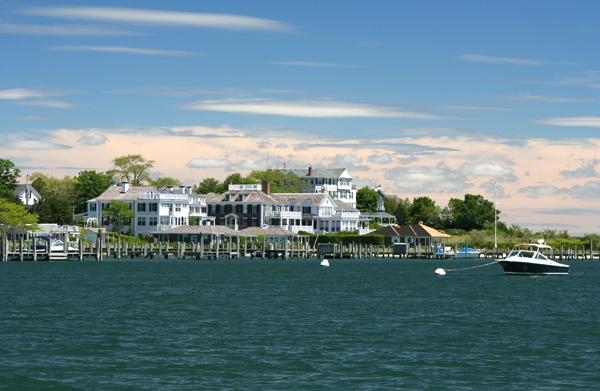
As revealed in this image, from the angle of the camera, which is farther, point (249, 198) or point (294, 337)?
point (249, 198)

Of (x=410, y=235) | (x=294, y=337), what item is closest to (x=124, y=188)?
(x=410, y=235)

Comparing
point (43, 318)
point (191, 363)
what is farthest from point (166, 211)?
point (191, 363)

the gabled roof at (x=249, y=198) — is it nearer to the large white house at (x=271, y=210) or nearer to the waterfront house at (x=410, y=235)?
the large white house at (x=271, y=210)

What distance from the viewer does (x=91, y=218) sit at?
18250 centimetres

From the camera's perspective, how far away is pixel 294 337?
48656 millimetres

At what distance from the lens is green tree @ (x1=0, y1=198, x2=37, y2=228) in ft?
472

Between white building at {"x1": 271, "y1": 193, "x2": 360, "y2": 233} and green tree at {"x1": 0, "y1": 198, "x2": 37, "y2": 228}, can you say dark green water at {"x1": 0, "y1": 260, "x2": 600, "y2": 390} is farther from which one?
white building at {"x1": 271, "y1": 193, "x2": 360, "y2": 233}

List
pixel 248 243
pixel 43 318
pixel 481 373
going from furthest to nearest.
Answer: pixel 248 243 < pixel 43 318 < pixel 481 373

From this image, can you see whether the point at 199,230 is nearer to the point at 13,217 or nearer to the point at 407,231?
the point at 13,217

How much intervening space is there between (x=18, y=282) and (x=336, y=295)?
1046 inches

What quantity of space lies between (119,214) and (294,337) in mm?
131194

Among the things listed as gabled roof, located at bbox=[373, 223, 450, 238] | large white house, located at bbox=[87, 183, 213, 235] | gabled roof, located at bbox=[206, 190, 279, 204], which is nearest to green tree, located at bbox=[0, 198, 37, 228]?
large white house, located at bbox=[87, 183, 213, 235]

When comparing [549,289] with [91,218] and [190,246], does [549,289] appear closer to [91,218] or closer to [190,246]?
[190,246]

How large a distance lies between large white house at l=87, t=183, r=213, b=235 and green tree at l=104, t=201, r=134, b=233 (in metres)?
0.74
